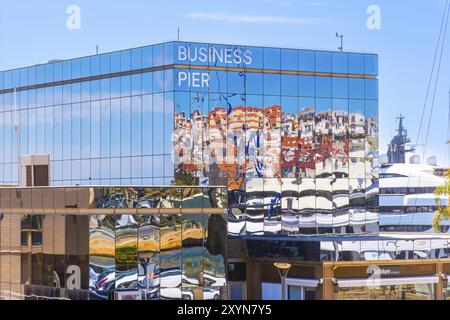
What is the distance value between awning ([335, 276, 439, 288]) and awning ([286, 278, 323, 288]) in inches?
33.7

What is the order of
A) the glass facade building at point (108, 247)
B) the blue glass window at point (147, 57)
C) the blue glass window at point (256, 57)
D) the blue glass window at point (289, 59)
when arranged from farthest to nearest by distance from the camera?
the blue glass window at point (289, 59)
the blue glass window at point (147, 57)
the blue glass window at point (256, 57)
the glass facade building at point (108, 247)

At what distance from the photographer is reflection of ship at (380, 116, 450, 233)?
4700 inches

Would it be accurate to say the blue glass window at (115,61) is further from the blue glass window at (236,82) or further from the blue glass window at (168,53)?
the blue glass window at (236,82)

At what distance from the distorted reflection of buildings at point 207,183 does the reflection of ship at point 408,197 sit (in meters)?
66.6

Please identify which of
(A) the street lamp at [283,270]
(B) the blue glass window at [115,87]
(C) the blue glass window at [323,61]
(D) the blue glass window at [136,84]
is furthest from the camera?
(B) the blue glass window at [115,87]

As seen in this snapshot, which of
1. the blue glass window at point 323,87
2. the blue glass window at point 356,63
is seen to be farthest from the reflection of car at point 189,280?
the blue glass window at point 356,63

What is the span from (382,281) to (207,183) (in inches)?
393

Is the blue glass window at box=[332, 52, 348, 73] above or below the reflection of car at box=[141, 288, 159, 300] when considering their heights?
above

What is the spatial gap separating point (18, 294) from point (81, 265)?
3.11 metres

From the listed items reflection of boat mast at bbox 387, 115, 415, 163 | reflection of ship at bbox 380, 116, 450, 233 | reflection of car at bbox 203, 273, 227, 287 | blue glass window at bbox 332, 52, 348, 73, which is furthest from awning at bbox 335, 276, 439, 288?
reflection of boat mast at bbox 387, 115, 415, 163

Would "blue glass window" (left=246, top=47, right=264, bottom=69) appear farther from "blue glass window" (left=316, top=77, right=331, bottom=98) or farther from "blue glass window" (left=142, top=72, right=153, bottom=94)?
"blue glass window" (left=142, top=72, right=153, bottom=94)

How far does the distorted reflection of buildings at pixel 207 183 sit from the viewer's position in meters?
33.8
